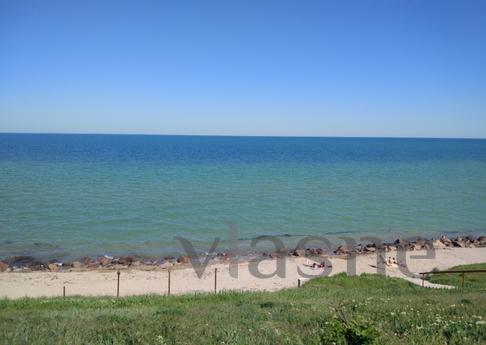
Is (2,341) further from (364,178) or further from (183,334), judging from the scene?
(364,178)

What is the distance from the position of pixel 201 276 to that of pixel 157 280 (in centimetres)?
247

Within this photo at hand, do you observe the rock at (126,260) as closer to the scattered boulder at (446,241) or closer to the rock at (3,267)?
the rock at (3,267)

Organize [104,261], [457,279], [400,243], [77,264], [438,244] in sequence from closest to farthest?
[457,279] → [77,264] → [104,261] → [400,243] → [438,244]

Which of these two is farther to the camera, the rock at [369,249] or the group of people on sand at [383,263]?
the rock at [369,249]

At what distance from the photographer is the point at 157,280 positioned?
77.5 ft

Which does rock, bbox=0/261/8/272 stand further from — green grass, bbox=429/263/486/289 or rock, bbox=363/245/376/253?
rock, bbox=363/245/376/253

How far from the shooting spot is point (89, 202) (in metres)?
44.8

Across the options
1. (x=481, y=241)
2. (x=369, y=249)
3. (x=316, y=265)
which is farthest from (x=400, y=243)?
(x=316, y=265)

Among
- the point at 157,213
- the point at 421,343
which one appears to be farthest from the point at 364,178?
the point at 421,343

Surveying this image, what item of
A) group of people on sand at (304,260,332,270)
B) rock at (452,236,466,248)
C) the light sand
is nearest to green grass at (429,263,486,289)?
the light sand

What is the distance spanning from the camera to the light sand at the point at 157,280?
2149 centimetres

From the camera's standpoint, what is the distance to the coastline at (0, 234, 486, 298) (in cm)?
2167

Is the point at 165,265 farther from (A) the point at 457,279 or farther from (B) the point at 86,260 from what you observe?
(A) the point at 457,279

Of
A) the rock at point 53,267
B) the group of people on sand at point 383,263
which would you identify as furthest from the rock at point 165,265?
the group of people on sand at point 383,263
